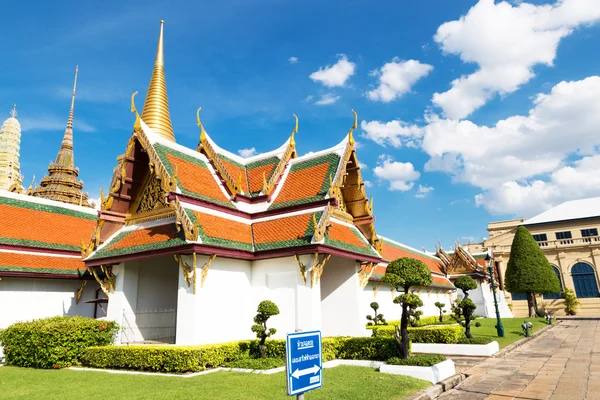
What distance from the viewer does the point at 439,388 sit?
7.82 metres

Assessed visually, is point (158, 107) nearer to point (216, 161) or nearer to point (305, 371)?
point (216, 161)

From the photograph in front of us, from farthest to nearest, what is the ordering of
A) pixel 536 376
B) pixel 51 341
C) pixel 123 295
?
pixel 123 295 → pixel 51 341 → pixel 536 376

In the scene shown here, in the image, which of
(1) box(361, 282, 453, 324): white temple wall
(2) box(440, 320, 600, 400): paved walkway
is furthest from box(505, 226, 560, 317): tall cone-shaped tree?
(2) box(440, 320, 600, 400): paved walkway

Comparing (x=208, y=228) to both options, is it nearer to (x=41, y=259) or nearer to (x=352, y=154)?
(x=352, y=154)

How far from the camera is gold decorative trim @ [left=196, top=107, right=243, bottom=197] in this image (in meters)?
14.0

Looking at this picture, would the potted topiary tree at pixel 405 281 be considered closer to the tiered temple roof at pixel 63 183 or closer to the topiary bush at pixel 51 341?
the topiary bush at pixel 51 341

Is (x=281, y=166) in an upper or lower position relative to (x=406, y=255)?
upper

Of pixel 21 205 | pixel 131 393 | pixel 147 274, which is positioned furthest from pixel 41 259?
pixel 131 393

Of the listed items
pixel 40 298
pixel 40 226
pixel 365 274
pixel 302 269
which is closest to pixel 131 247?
pixel 40 298

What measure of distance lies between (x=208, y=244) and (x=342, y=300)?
498cm

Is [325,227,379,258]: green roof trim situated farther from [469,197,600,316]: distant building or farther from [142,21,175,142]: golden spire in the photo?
[469,197,600,316]: distant building

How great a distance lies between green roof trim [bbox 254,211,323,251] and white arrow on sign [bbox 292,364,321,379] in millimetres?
7759

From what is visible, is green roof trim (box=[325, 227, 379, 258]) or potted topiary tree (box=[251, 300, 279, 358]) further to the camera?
green roof trim (box=[325, 227, 379, 258])

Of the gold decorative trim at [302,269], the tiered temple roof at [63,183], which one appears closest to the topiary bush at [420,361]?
the gold decorative trim at [302,269]
